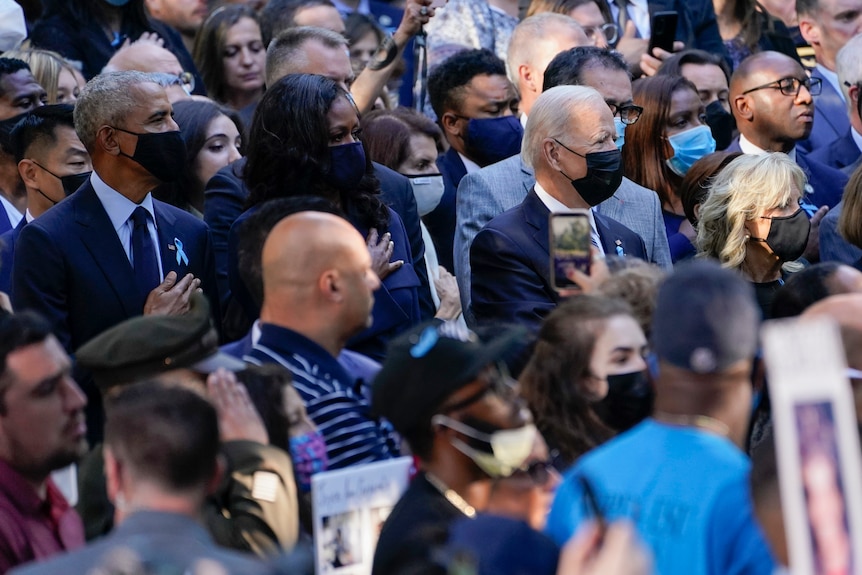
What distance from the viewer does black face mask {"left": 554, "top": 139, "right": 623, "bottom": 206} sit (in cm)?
667

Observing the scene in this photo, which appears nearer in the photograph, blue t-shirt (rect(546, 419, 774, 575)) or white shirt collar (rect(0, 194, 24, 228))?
blue t-shirt (rect(546, 419, 774, 575))

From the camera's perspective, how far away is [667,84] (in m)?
8.05

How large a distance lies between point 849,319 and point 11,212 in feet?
14.0

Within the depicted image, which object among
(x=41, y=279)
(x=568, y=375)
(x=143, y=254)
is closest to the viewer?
(x=568, y=375)

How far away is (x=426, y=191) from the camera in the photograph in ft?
24.8

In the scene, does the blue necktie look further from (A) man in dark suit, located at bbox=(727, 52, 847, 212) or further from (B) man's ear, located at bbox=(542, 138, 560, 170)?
(A) man in dark suit, located at bbox=(727, 52, 847, 212)

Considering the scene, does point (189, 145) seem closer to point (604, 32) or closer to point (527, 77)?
point (527, 77)

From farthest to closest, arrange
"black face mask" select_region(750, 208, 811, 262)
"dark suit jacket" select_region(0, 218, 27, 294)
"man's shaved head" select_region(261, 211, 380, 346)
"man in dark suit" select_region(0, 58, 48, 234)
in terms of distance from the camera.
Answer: "man in dark suit" select_region(0, 58, 48, 234) → "black face mask" select_region(750, 208, 811, 262) → "dark suit jacket" select_region(0, 218, 27, 294) → "man's shaved head" select_region(261, 211, 380, 346)

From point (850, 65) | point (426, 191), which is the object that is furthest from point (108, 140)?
point (850, 65)

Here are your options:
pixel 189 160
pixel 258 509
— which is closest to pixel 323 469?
pixel 258 509

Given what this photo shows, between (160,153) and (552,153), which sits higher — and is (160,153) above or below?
above

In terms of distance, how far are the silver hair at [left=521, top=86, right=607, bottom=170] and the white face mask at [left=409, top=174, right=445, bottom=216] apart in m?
0.82

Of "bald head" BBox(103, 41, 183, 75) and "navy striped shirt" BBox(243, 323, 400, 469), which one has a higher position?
"navy striped shirt" BBox(243, 323, 400, 469)

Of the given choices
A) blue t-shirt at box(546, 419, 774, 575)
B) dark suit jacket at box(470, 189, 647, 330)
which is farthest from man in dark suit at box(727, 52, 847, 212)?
blue t-shirt at box(546, 419, 774, 575)
